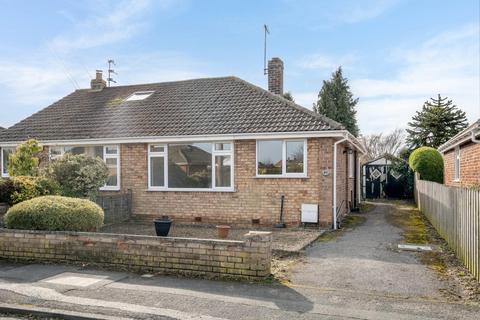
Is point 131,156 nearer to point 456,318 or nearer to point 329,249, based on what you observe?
point 329,249

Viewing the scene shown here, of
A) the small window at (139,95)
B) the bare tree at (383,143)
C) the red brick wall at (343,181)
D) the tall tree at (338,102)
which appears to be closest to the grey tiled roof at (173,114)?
the small window at (139,95)

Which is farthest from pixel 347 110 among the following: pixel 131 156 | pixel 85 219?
pixel 85 219

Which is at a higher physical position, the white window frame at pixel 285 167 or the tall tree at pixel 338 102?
the tall tree at pixel 338 102

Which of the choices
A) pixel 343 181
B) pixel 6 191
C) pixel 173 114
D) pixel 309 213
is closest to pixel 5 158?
pixel 6 191

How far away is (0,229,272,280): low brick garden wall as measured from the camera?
682 centimetres

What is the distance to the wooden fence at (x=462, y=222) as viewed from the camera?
264 inches

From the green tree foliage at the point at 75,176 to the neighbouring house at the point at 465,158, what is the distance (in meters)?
10.9

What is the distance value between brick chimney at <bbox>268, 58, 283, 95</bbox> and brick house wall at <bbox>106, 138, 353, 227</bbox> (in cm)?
456

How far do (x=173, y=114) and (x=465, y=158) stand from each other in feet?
33.4

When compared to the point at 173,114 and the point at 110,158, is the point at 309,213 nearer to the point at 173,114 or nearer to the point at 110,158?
the point at 173,114

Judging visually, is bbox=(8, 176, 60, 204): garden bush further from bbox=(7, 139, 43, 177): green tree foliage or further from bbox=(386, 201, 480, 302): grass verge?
bbox=(386, 201, 480, 302): grass verge

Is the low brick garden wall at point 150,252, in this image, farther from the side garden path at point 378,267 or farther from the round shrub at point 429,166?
the round shrub at point 429,166

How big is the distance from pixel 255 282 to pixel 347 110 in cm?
2699

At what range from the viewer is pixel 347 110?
31828 millimetres
